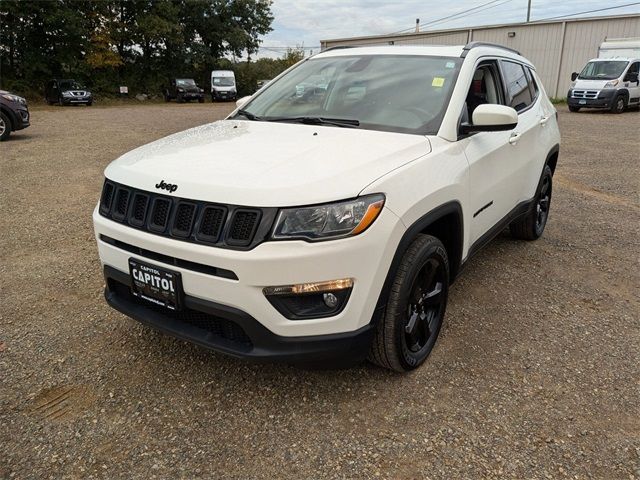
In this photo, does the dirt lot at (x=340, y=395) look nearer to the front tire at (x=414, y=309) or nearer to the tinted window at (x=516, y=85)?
the front tire at (x=414, y=309)

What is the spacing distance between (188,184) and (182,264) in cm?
36

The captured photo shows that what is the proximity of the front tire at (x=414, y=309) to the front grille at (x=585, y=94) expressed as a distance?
1963 cm

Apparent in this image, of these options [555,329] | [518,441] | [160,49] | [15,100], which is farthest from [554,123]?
[160,49]

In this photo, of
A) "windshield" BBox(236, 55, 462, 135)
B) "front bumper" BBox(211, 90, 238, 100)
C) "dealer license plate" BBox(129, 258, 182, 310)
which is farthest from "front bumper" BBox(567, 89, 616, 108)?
"front bumper" BBox(211, 90, 238, 100)

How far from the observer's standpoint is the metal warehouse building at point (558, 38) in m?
25.9

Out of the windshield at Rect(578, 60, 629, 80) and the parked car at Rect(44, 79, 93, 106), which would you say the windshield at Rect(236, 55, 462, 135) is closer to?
the windshield at Rect(578, 60, 629, 80)

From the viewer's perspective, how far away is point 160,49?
37.4m

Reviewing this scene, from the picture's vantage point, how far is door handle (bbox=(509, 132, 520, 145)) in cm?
380

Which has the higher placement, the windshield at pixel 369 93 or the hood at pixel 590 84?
the windshield at pixel 369 93

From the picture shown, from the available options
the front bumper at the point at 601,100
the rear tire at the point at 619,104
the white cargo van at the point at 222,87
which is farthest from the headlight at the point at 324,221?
the white cargo van at the point at 222,87

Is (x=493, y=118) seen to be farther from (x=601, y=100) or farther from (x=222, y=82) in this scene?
(x=222, y=82)

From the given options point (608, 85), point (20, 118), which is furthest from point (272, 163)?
point (608, 85)

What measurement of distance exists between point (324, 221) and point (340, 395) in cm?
101

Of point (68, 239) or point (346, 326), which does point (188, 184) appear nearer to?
point (346, 326)
